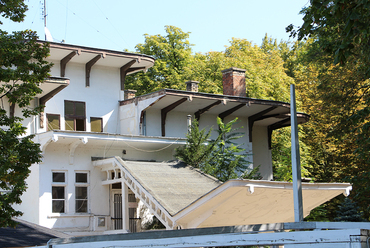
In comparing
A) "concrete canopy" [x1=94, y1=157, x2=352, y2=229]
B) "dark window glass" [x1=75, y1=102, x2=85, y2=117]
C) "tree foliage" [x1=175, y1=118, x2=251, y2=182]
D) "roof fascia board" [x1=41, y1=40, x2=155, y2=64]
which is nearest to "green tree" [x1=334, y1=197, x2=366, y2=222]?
"concrete canopy" [x1=94, y1=157, x2=352, y2=229]

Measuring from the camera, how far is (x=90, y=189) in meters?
22.4

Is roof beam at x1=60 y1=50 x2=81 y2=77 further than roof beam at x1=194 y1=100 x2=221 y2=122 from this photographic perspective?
No

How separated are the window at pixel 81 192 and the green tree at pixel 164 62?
20.8 metres

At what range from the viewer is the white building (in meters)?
17.9

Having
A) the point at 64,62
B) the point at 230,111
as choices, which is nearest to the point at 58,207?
the point at 64,62

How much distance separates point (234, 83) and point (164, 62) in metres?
17.1

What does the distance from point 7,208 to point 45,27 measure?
49.5 feet

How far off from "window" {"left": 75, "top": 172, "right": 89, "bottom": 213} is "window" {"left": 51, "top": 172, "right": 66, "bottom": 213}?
63 centimetres

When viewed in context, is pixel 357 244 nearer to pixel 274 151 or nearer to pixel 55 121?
pixel 55 121

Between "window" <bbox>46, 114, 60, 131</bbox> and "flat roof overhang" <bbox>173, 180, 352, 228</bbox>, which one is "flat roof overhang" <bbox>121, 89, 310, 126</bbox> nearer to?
"window" <bbox>46, 114, 60, 131</bbox>

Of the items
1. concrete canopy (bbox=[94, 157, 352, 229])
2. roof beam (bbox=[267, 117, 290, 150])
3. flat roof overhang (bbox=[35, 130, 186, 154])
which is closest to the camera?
concrete canopy (bbox=[94, 157, 352, 229])

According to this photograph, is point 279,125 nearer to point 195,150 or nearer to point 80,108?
point 195,150

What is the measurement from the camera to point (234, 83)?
2842 cm

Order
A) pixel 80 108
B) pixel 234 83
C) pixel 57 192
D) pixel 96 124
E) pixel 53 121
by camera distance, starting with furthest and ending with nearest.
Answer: pixel 234 83 → pixel 96 124 → pixel 80 108 → pixel 53 121 → pixel 57 192
